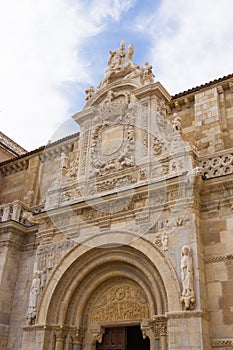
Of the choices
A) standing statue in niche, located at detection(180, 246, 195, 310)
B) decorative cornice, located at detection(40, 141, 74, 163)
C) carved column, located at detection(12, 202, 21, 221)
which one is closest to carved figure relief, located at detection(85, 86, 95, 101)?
decorative cornice, located at detection(40, 141, 74, 163)

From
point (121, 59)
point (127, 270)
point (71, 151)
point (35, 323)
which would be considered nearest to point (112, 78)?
point (121, 59)

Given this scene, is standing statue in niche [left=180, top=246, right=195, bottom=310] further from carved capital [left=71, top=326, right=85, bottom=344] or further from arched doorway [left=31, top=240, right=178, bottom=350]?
carved capital [left=71, top=326, right=85, bottom=344]

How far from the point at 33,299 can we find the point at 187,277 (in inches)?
164

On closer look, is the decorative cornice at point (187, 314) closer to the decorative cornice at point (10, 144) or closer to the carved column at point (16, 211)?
the carved column at point (16, 211)

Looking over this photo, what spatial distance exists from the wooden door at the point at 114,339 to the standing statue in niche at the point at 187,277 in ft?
7.55

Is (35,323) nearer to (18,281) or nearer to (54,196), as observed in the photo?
(18,281)

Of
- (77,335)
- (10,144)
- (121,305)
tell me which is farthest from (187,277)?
(10,144)

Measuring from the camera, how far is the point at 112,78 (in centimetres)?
1281

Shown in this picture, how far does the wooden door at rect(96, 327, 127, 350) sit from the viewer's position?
9.09 metres

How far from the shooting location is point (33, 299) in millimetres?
9734

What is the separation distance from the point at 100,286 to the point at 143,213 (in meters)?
2.23

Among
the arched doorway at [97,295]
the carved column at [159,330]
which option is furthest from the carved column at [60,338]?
the carved column at [159,330]

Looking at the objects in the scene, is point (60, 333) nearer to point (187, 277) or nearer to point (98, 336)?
point (98, 336)

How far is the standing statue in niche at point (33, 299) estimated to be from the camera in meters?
9.55
